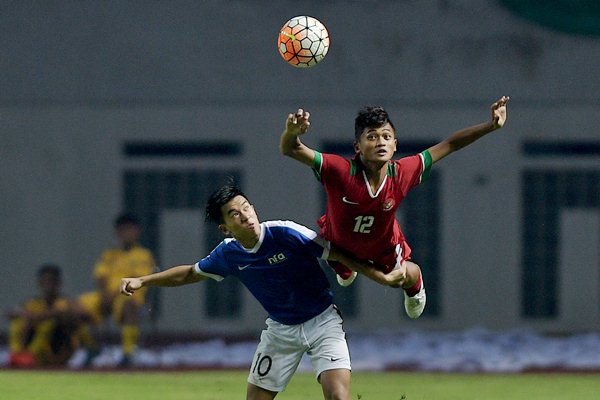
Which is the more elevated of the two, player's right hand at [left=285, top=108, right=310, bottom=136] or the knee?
player's right hand at [left=285, top=108, right=310, bottom=136]

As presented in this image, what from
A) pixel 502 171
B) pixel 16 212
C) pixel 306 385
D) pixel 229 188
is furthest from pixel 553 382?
pixel 16 212

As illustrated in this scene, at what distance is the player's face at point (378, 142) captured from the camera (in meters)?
9.11

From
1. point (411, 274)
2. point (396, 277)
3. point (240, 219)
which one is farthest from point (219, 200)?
point (411, 274)

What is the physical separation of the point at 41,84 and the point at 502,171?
5.86m

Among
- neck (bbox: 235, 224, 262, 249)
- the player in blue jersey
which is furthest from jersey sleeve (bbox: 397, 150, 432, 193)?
neck (bbox: 235, 224, 262, 249)

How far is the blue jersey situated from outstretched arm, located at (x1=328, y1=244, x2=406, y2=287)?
0.24 feet

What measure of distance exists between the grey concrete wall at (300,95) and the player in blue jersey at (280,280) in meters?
8.88

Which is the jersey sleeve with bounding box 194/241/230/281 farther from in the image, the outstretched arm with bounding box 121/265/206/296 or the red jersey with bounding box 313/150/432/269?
the red jersey with bounding box 313/150/432/269

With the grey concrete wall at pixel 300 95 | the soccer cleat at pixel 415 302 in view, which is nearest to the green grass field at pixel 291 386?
the soccer cleat at pixel 415 302

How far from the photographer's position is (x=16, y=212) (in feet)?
60.7

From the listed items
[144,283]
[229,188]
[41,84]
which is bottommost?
[144,283]

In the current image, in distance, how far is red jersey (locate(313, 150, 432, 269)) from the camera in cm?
935

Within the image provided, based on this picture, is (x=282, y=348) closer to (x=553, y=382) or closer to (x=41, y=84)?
(x=553, y=382)

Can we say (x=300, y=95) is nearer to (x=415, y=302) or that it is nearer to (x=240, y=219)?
(x=415, y=302)
